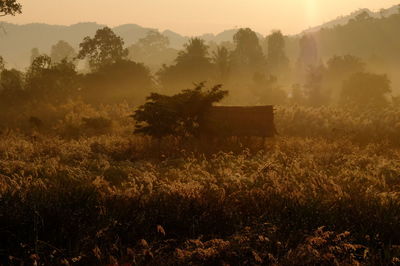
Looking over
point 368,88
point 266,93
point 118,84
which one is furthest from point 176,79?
point 368,88

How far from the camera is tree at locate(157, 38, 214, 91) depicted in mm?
48250

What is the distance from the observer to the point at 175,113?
51.3 ft

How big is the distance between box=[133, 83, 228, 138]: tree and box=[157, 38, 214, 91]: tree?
3154 cm

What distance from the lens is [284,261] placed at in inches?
180

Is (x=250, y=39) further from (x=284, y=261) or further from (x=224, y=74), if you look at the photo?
(x=284, y=261)

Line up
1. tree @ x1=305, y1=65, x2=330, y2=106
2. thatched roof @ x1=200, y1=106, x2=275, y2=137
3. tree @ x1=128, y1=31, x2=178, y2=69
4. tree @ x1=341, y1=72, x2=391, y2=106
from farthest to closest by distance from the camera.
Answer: tree @ x1=128, y1=31, x2=178, y2=69
tree @ x1=305, y1=65, x2=330, y2=106
tree @ x1=341, y1=72, x2=391, y2=106
thatched roof @ x1=200, y1=106, x2=275, y2=137

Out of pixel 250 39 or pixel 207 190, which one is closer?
pixel 207 190

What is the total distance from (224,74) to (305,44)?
141ft

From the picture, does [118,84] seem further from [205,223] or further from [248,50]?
[248,50]

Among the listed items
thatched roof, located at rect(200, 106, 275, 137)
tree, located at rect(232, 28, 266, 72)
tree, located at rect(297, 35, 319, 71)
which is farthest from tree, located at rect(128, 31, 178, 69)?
thatched roof, located at rect(200, 106, 275, 137)

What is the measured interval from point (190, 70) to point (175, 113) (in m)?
34.0

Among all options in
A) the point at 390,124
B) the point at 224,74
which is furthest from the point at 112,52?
the point at 390,124

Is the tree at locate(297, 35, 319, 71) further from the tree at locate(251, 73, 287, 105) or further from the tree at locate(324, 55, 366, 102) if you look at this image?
the tree at locate(251, 73, 287, 105)

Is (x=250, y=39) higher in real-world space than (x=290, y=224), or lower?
higher
